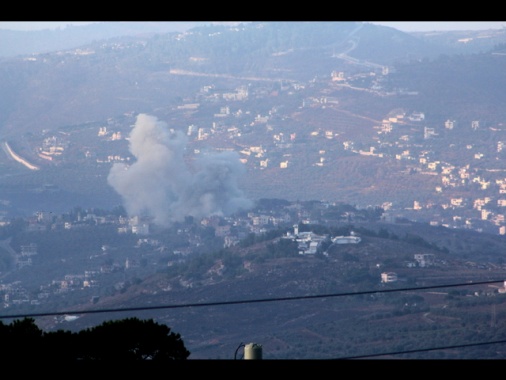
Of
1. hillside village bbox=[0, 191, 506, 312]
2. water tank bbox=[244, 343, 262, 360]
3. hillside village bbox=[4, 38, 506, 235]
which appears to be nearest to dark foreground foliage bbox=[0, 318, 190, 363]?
water tank bbox=[244, 343, 262, 360]

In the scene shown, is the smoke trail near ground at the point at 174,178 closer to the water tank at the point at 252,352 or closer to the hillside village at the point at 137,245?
the hillside village at the point at 137,245

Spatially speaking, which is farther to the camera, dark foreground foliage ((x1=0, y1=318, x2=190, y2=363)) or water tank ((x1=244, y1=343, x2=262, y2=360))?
dark foreground foliage ((x1=0, y1=318, x2=190, y2=363))

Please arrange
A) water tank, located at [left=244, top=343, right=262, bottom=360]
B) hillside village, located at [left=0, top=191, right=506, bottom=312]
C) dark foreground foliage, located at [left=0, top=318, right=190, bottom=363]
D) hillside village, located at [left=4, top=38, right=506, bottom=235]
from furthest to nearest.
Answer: hillside village, located at [left=4, top=38, right=506, bottom=235] → hillside village, located at [left=0, top=191, right=506, bottom=312] → dark foreground foliage, located at [left=0, top=318, right=190, bottom=363] → water tank, located at [left=244, top=343, right=262, bottom=360]

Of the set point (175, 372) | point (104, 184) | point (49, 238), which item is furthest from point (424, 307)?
point (175, 372)

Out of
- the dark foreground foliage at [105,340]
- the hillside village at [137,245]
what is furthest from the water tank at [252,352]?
the hillside village at [137,245]

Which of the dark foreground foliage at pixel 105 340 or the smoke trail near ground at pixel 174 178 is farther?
the smoke trail near ground at pixel 174 178

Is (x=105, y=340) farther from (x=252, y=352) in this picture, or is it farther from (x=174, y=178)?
(x=174, y=178)

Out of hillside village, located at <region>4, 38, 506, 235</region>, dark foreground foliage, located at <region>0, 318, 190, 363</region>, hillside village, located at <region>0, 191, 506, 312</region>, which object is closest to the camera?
dark foreground foliage, located at <region>0, 318, 190, 363</region>

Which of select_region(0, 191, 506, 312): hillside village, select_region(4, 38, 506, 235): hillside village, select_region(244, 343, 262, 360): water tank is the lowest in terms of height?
select_region(244, 343, 262, 360): water tank

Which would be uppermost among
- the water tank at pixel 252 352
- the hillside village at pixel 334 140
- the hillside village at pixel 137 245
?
the hillside village at pixel 334 140

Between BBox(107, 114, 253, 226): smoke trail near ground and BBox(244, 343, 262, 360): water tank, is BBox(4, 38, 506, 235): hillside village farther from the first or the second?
BBox(244, 343, 262, 360): water tank

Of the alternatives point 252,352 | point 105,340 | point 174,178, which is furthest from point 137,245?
point 252,352

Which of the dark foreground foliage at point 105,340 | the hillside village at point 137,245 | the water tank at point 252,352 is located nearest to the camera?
the water tank at point 252,352
